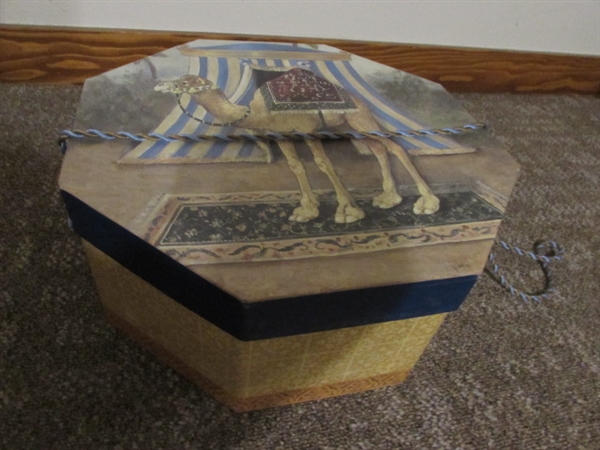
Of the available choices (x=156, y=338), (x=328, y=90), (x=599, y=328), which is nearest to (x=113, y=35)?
(x=328, y=90)

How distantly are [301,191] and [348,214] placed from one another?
1.9 inches

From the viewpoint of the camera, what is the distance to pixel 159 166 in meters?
0.47

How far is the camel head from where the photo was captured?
1.85 feet

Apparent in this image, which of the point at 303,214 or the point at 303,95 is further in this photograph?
the point at 303,95

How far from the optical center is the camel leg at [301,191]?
1.46ft

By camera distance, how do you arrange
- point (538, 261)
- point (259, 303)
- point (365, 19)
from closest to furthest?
point (259, 303) < point (538, 261) < point (365, 19)

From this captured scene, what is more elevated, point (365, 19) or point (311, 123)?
point (365, 19)

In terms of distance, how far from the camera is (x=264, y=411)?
0.54 m

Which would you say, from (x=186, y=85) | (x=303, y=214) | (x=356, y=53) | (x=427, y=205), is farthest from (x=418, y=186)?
(x=356, y=53)

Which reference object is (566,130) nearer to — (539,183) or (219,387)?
(539,183)

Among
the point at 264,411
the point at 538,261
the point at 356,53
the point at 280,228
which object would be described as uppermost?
the point at 356,53

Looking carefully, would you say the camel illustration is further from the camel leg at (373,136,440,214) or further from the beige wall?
the beige wall

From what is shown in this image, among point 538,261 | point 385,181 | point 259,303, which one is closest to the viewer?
point 259,303

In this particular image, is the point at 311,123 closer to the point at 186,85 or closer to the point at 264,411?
the point at 186,85
